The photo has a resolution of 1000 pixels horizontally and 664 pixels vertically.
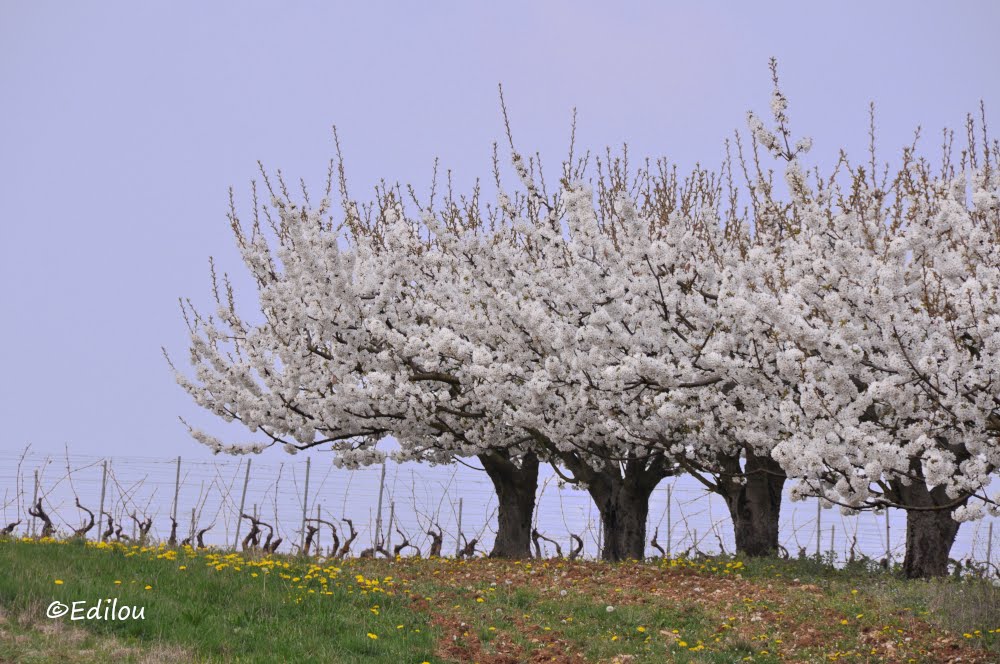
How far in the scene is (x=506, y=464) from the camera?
1952cm

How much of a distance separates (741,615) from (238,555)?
721cm

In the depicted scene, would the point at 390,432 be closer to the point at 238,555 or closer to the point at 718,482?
the point at 238,555

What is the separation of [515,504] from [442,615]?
851 cm

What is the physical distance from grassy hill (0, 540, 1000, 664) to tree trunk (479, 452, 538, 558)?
5196 mm

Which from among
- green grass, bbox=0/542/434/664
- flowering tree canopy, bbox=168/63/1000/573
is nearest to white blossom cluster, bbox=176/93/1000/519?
flowering tree canopy, bbox=168/63/1000/573

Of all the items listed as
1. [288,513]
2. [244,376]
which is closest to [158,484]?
[288,513]

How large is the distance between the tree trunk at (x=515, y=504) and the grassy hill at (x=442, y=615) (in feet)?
17.0

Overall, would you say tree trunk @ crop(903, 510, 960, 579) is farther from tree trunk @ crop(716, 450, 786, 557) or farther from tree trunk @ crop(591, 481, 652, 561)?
tree trunk @ crop(591, 481, 652, 561)

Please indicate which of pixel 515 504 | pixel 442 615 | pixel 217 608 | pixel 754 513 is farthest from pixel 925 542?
pixel 217 608

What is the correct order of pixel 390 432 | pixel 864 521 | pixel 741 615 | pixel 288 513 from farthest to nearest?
pixel 864 521, pixel 288 513, pixel 390 432, pixel 741 615

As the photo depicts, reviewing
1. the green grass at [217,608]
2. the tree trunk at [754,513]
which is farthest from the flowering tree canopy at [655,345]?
the green grass at [217,608]

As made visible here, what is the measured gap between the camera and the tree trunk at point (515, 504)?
65.1ft

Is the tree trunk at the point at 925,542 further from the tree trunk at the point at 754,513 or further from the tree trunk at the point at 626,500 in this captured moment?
the tree trunk at the point at 626,500

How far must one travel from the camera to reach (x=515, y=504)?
2005 cm
